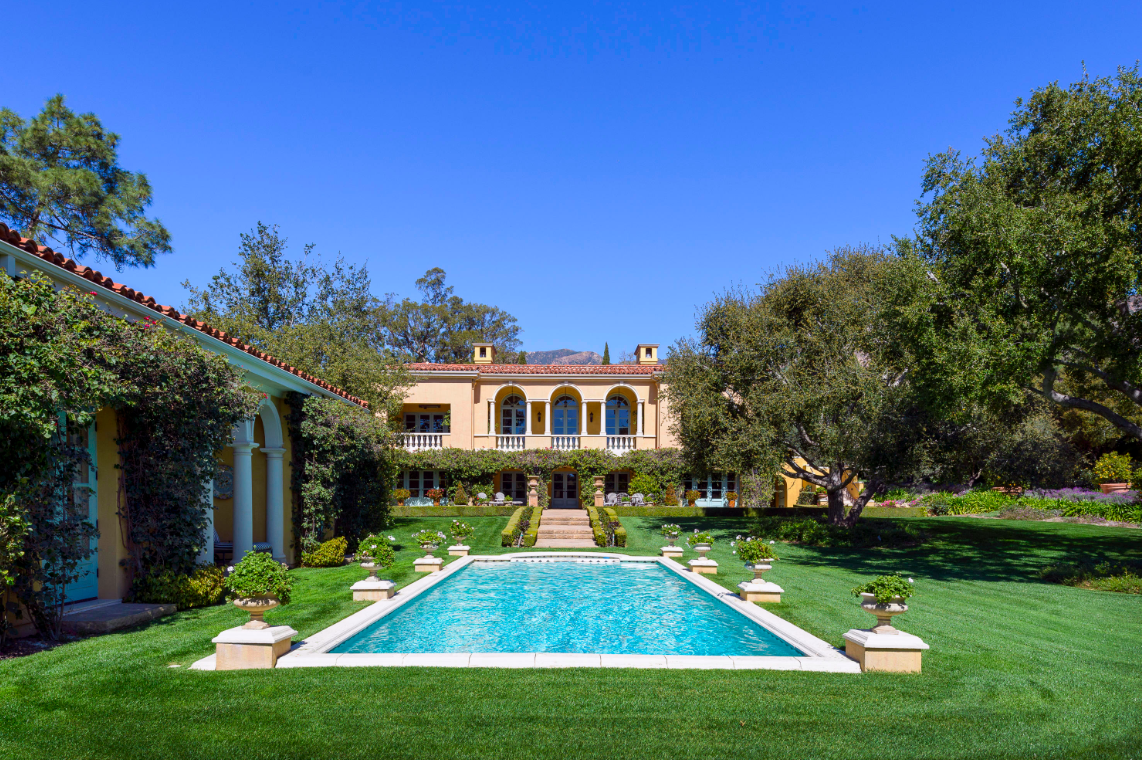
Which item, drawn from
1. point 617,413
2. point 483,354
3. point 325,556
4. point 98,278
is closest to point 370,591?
point 325,556

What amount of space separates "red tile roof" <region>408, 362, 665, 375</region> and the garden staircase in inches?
339

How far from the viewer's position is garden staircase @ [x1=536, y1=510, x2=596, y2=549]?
22.9 meters

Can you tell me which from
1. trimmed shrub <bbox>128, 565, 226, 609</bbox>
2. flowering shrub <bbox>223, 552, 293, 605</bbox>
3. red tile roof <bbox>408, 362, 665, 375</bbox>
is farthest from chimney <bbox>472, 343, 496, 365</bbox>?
flowering shrub <bbox>223, 552, 293, 605</bbox>

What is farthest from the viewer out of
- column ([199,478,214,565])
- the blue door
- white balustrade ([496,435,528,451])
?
white balustrade ([496,435,528,451])

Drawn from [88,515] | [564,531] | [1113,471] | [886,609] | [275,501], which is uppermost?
[88,515]

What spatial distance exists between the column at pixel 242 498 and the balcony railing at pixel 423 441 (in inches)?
699

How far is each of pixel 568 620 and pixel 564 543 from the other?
1170cm

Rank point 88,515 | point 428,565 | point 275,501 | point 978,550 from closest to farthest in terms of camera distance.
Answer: point 88,515
point 428,565
point 275,501
point 978,550

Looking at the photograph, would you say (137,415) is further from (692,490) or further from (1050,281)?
(692,490)

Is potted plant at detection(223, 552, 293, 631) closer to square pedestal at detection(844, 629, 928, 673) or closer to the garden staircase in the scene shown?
square pedestal at detection(844, 629, 928, 673)

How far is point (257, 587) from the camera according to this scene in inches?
293

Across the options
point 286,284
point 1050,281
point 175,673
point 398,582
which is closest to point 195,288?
point 286,284

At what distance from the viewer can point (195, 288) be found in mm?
26969

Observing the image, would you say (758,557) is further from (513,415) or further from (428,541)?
(513,415)
